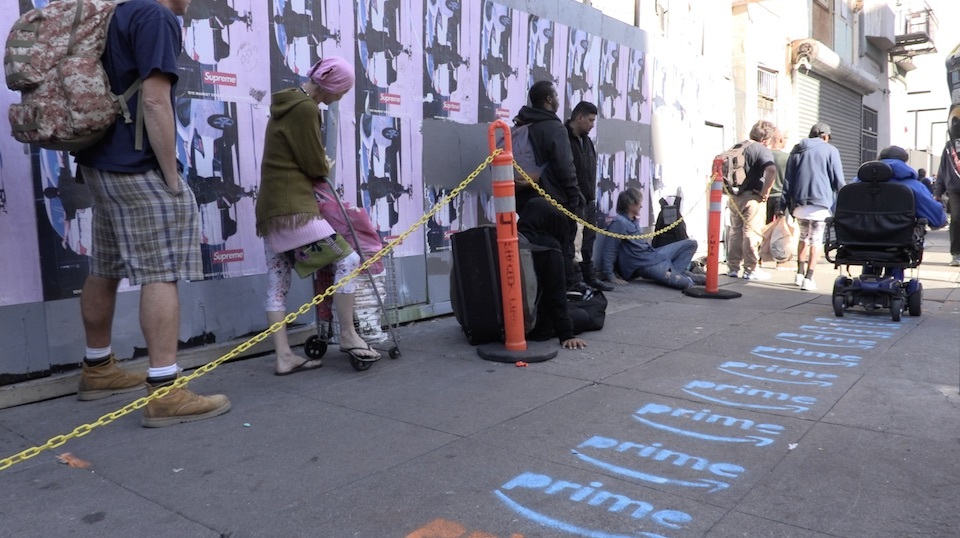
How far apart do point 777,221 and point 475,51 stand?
525 cm

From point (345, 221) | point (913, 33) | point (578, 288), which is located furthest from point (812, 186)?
point (913, 33)

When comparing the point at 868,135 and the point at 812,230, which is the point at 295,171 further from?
the point at 868,135

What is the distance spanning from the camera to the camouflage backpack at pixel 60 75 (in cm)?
305

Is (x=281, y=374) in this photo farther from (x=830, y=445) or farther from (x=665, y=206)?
(x=665, y=206)

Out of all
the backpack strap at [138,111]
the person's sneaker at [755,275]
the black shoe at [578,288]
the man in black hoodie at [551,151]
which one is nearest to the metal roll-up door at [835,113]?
the person's sneaker at [755,275]

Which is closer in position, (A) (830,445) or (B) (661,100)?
(A) (830,445)

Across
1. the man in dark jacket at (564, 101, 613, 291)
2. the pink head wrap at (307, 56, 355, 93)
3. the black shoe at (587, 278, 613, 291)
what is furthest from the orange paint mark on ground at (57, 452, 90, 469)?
the black shoe at (587, 278, 613, 291)

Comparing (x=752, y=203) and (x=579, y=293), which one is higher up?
(x=752, y=203)

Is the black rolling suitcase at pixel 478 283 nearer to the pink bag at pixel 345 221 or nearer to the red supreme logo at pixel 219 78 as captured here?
the pink bag at pixel 345 221

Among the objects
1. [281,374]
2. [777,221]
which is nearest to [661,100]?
[777,221]

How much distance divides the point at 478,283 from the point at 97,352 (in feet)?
7.45

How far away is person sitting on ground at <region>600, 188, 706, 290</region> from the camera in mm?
7977

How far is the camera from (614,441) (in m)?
3.08

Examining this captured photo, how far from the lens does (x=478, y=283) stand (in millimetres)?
4859
